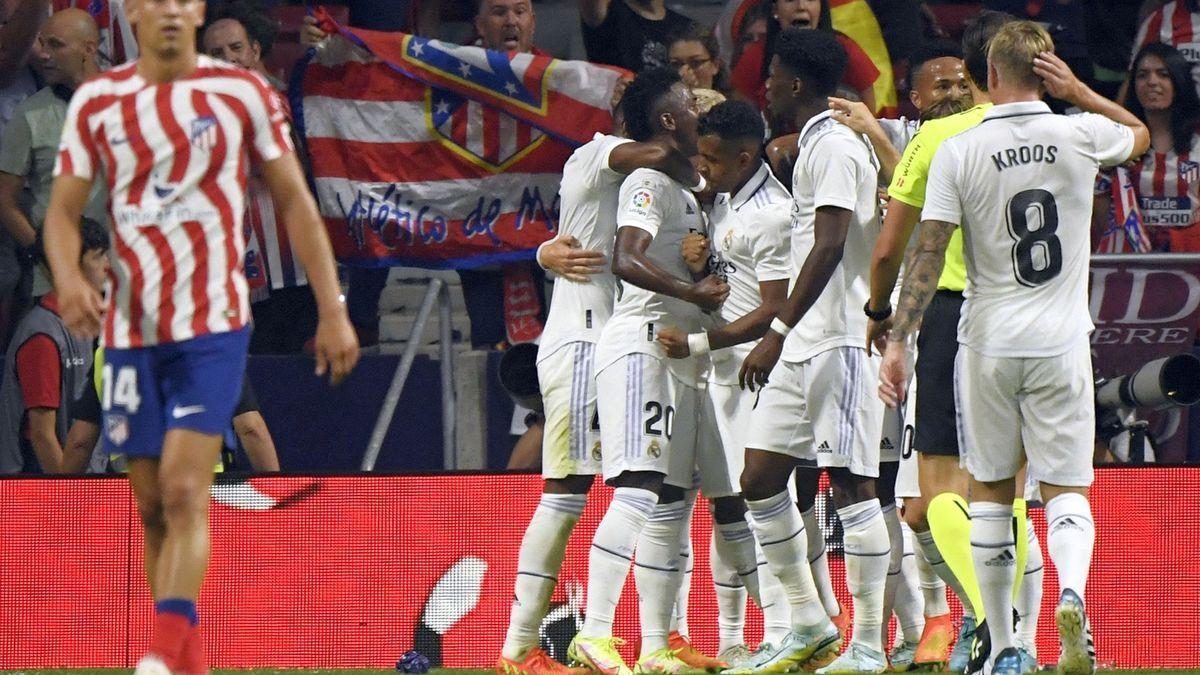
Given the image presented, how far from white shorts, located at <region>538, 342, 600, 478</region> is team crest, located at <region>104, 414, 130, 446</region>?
220 cm

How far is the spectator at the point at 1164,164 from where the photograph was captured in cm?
997

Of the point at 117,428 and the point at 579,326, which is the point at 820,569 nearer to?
the point at 579,326

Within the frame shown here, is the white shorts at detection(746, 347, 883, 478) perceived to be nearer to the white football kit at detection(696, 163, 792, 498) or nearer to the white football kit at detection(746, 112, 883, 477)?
the white football kit at detection(746, 112, 883, 477)

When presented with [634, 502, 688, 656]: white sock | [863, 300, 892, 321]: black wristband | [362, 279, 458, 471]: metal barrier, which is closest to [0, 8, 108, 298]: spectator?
[362, 279, 458, 471]: metal barrier

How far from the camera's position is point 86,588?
8.30 metres

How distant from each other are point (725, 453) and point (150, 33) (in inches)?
118

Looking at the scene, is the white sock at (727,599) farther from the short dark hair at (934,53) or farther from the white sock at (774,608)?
the short dark hair at (934,53)

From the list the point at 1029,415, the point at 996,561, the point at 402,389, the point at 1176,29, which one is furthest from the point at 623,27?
the point at 996,561

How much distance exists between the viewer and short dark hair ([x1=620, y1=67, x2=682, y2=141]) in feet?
24.2

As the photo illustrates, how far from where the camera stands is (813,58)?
24.7 feet

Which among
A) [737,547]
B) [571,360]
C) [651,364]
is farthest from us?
[737,547]

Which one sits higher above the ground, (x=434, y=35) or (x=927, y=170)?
(x=434, y=35)

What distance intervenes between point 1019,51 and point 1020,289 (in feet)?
2.42

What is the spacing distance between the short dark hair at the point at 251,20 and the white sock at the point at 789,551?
386 centimetres
